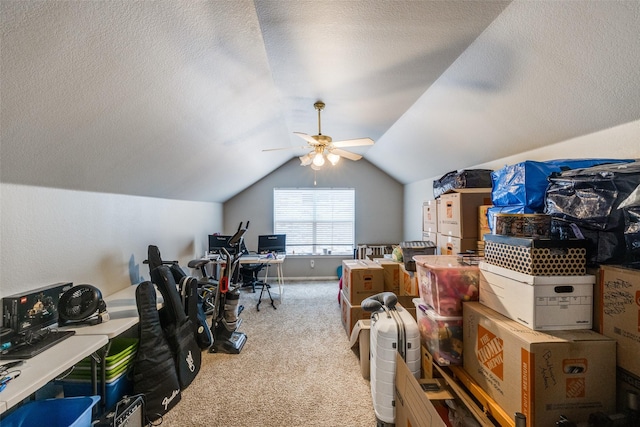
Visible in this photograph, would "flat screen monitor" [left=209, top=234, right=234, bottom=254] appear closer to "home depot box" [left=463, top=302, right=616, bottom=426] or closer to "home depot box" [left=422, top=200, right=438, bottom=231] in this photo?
"home depot box" [left=422, top=200, right=438, bottom=231]

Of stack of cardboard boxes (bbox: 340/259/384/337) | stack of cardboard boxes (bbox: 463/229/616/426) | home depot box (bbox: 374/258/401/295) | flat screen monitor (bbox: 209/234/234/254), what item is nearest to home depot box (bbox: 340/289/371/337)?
stack of cardboard boxes (bbox: 340/259/384/337)

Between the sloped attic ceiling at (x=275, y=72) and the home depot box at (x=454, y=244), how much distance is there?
972 millimetres

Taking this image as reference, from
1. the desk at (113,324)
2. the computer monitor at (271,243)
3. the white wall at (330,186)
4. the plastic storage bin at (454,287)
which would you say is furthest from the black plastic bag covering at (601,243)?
the white wall at (330,186)

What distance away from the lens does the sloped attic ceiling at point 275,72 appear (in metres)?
1.22

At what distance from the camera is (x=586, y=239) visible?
1265 millimetres

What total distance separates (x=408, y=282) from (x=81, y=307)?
2.85 m

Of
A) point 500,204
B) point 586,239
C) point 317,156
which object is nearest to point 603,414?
point 586,239

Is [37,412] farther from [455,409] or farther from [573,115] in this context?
[573,115]

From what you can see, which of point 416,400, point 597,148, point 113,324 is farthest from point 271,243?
point 597,148

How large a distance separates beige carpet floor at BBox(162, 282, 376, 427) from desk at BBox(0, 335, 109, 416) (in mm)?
845

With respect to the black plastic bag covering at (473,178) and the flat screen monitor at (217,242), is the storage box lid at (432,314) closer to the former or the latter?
the black plastic bag covering at (473,178)

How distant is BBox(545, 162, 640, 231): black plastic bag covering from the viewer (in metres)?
1.14

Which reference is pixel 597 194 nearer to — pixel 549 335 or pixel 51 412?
pixel 549 335

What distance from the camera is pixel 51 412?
1.50m
